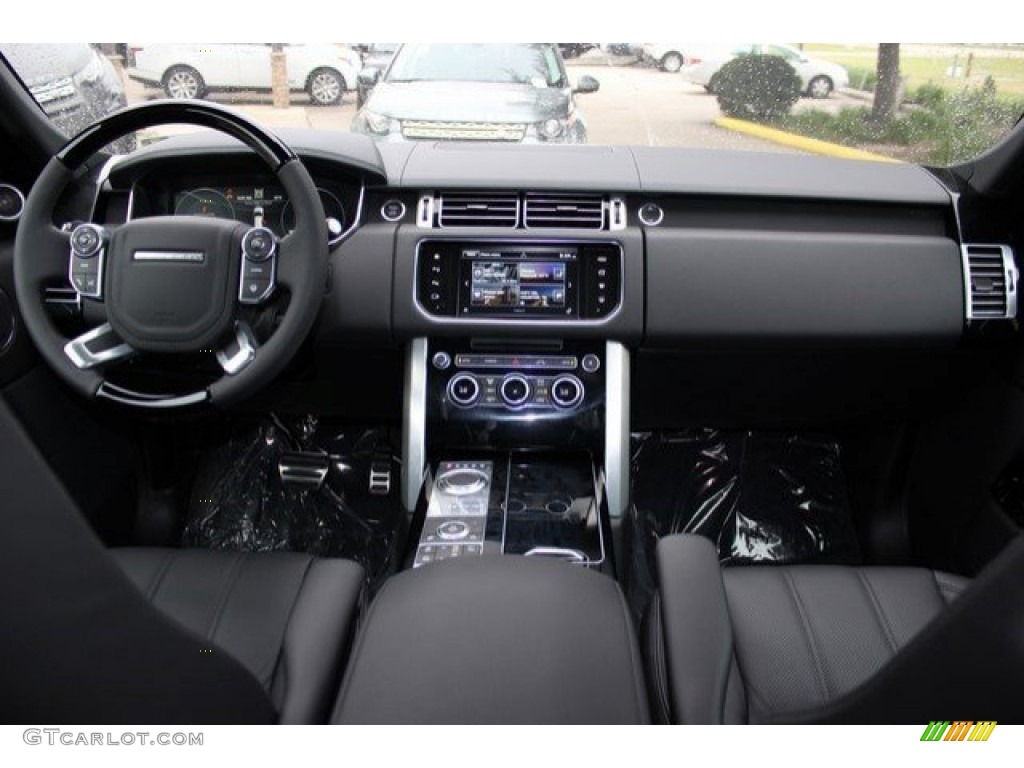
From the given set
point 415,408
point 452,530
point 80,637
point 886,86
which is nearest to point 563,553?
point 452,530

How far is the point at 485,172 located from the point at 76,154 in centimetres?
90

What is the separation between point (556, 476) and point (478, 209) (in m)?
Answer: 0.69

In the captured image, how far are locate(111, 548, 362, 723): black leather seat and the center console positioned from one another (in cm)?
40

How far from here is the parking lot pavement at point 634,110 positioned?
2020 mm

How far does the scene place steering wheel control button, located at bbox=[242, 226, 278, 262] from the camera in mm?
1701

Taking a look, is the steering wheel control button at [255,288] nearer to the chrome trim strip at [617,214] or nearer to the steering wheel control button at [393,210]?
the steering wheel control button at [393,210]

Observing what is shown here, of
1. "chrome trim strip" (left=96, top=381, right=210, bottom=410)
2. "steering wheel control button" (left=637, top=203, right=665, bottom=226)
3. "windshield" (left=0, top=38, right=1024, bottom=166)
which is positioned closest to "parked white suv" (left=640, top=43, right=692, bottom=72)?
"windshield" (left=0, top=38, right=1024, bottom=166)

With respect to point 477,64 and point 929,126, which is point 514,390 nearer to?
point 477,64

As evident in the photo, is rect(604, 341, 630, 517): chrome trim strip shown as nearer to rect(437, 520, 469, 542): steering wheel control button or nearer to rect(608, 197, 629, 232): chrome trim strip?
rect(608, 197, 629, 232): chrome trim strip

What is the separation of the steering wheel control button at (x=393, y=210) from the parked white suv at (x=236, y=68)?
1.04 feet

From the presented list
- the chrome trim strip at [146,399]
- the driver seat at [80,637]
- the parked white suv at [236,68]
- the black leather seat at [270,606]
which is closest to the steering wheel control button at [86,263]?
the chrome trim strip at [146,399]

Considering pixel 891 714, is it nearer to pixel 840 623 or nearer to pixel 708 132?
pixel 840 623

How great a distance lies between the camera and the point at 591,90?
2141mm

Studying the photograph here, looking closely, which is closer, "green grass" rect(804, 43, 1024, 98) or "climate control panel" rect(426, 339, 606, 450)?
"green grass" rect(804, 43, 1024, 98)
